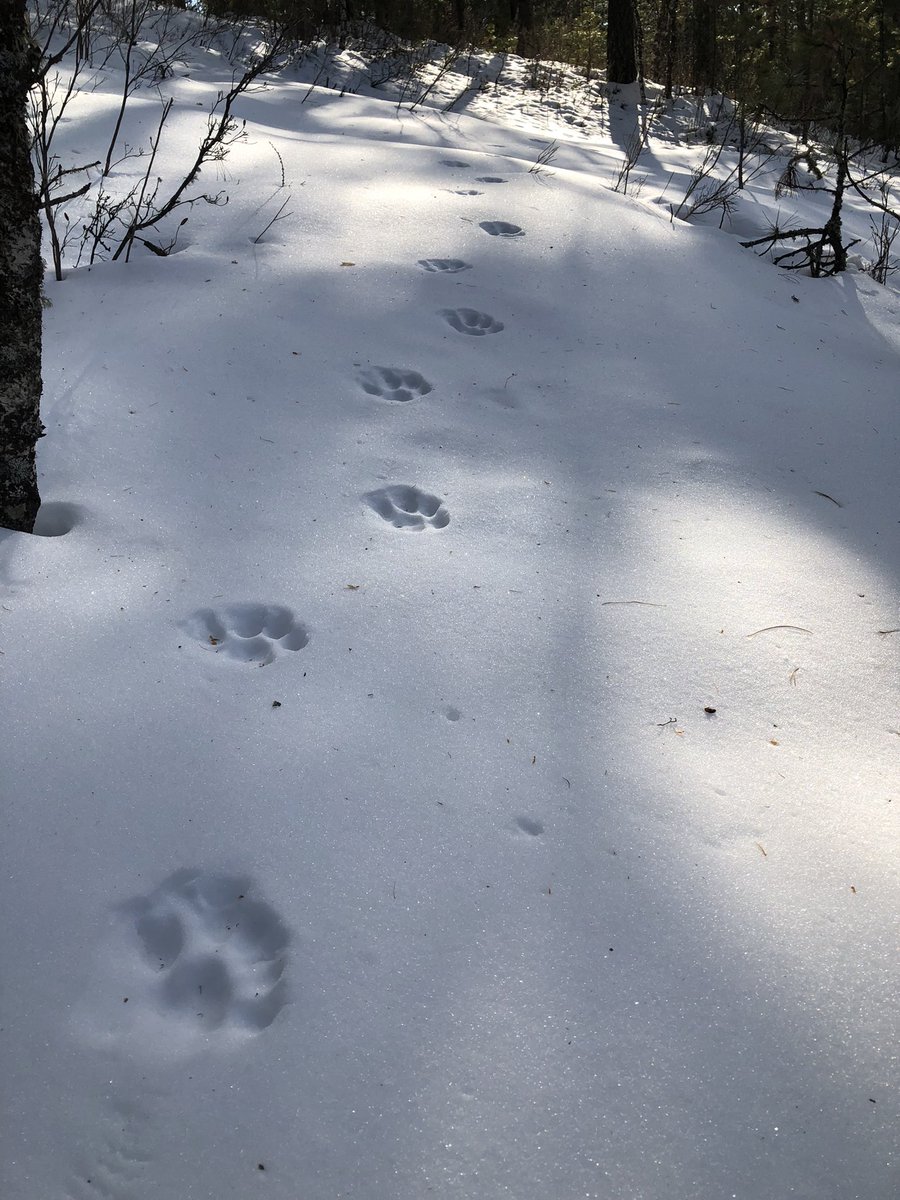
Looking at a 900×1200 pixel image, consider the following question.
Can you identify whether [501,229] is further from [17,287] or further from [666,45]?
[666,45]

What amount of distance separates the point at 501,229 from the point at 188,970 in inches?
126

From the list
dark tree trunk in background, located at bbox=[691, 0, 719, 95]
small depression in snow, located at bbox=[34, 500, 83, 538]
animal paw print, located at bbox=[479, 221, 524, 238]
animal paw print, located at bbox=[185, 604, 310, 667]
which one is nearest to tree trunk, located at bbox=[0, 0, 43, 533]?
small depression in snow, located at bbox=[34, 500, 83, 538]

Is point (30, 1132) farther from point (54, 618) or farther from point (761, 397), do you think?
point (761, 397)

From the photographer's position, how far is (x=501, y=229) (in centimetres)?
359

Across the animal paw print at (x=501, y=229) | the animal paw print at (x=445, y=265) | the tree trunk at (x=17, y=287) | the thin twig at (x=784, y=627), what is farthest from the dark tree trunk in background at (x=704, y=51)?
the tree trunk at (x=17, y=287)

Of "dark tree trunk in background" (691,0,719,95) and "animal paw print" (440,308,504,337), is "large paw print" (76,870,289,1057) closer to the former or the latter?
"animal paw print" (440,308,504,337)

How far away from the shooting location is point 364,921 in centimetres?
129

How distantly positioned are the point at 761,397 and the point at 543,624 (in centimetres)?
150

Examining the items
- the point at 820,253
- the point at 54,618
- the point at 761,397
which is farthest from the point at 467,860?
the point at 820,253

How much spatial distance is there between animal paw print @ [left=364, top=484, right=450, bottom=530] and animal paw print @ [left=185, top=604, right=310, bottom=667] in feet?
1.44

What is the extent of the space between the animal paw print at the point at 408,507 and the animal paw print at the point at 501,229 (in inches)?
71.1

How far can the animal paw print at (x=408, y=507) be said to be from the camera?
213cm

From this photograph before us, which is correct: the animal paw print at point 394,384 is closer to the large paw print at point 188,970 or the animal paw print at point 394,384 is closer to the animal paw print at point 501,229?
the animal paw print at point 501,229

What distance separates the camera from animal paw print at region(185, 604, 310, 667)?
173 cm
